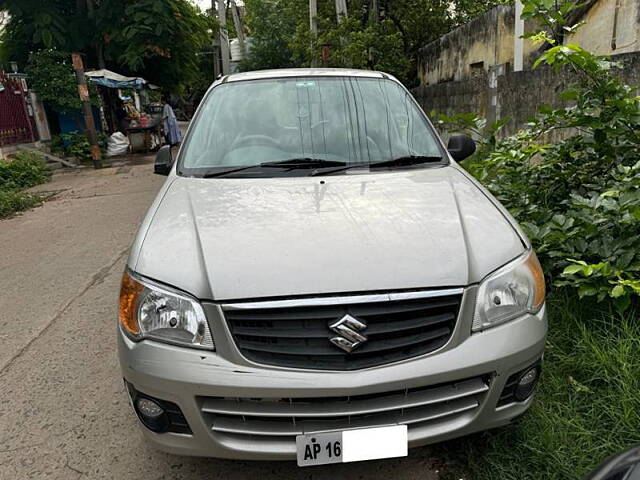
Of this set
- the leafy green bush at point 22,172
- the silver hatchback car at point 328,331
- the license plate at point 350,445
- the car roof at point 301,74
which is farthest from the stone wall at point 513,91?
the leafy green bush at point 22,172

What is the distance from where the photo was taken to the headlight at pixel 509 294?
172 centimetres

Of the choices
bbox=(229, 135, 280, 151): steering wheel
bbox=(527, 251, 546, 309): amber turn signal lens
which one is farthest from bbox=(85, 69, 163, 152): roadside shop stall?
bbox=(527, 251, 546, 309): amber turn signal lens

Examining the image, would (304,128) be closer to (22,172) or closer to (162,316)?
(162,316)

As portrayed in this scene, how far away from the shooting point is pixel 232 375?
62.0 inches

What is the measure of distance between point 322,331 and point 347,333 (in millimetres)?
85

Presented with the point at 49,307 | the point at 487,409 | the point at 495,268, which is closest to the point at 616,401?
the point at 487,409

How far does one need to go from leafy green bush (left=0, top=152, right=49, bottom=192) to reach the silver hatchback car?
9.40 meters

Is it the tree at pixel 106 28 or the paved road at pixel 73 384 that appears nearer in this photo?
the paved road at pixel 73 384

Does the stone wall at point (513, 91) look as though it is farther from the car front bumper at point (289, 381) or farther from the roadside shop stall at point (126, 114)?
the roadside shop stall at point (126, 114)

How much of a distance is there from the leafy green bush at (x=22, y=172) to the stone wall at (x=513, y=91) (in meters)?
8.63

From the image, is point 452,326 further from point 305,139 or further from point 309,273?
point 305,139

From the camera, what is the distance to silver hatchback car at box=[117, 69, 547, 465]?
1.61 metres

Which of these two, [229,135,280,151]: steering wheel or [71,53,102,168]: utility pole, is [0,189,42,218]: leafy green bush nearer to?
[71,53,102,168]: utility pole

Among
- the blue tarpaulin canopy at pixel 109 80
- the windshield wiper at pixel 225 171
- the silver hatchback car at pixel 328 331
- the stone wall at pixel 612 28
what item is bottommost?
the silver hatchback car at pixel 328 331
